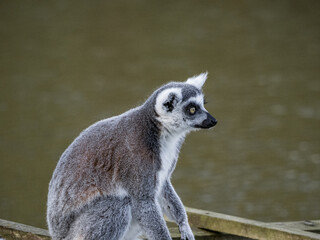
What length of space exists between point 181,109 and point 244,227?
1.40m

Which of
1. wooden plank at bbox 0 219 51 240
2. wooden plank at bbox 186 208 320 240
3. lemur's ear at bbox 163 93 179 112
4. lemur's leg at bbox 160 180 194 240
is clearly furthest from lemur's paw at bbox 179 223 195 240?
wooden plank at bbox 0 219 51 240

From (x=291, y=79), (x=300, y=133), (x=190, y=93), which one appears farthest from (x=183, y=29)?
(x=190, y=93)

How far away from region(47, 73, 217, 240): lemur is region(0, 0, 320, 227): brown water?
16.1ft

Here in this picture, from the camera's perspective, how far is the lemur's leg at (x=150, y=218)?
4988mm

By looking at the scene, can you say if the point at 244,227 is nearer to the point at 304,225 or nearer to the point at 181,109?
the point at 304,225

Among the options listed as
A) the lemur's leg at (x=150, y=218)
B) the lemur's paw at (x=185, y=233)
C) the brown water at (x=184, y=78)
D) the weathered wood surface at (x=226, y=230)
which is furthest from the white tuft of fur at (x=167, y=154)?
the brown water at (x=184, y=78)

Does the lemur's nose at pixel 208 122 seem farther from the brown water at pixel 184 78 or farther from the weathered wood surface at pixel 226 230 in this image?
the brown water at pixel 184 78

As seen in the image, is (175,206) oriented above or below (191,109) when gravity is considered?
below

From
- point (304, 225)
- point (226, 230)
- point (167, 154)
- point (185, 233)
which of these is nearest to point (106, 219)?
point (167, 154)

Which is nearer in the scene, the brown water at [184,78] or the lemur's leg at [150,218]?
the lemur's leg at [150,218]

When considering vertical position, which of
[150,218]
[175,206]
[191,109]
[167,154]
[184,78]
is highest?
[184,78]

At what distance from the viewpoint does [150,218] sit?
5.02 metres

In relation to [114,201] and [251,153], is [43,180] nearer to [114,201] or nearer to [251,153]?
[251,153]

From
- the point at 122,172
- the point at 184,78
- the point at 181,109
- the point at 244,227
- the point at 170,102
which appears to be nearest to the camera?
the point at 122,172
